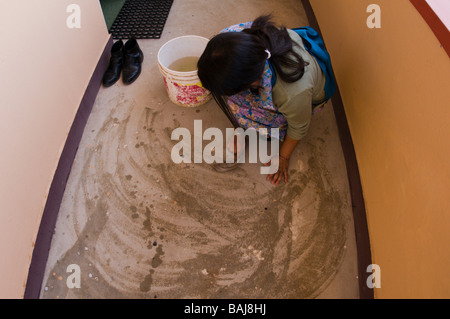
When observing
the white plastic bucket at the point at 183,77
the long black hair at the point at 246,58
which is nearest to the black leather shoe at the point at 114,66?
the white plastic bucket at the point at 183,77

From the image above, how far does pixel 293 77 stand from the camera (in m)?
0.95

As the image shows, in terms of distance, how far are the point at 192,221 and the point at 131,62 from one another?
3.07ft

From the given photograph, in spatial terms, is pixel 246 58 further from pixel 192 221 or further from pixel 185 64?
pixel 185 64

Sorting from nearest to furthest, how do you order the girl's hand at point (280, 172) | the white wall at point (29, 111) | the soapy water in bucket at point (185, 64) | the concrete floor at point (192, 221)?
the white wall at point (29, 111), the concrete floor at point (192, 221), the girl's hand at point (280, 172), the soapy water in bucket at point (185, 64)

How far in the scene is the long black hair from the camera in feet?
2.72

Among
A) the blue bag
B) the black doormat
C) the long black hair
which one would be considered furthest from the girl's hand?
the black doormat

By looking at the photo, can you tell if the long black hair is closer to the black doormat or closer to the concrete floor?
the concrete floor

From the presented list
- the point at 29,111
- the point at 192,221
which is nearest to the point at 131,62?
the point at 29,111

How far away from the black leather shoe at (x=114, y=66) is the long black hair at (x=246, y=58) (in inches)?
34.5

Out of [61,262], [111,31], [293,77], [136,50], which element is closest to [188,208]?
[61,262]

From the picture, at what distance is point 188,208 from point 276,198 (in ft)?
1.15

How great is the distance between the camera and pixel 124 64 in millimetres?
1644

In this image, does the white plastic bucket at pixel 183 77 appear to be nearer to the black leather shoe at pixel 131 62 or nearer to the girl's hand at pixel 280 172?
the black leather shoe at pixel 131 62

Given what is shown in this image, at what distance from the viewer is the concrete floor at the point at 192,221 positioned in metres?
1.07
